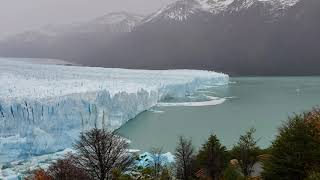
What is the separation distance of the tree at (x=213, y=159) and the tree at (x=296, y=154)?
211 cm

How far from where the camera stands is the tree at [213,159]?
9859 millimetres

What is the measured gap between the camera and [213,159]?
9.98 m

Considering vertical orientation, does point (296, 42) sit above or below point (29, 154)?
above

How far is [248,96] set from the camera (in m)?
34.2

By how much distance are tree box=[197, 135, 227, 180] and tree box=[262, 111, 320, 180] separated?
211 cm

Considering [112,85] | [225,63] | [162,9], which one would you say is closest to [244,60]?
[225,63]

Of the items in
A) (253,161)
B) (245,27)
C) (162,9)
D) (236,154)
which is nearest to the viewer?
(253,161)

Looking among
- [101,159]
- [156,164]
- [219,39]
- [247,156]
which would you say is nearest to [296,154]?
[101,159]

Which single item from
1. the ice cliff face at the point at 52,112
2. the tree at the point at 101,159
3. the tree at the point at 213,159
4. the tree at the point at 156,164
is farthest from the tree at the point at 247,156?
the tree at the point at 101,159

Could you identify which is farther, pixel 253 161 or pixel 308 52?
pixel 308 52

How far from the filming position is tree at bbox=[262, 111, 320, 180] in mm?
7410

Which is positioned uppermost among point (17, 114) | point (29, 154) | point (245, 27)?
point (245, 27)

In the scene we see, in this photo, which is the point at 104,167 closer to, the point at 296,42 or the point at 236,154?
the point at 236,154

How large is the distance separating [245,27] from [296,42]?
15.1 metres
